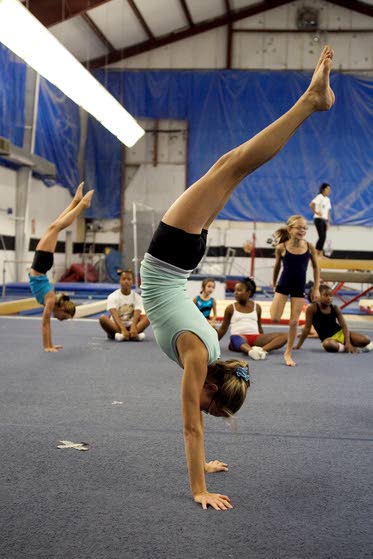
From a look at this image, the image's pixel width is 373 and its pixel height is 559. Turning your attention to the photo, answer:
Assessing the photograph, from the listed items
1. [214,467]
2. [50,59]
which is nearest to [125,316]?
[50,59]

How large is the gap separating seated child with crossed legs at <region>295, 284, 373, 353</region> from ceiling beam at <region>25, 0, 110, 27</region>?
25.1 ft

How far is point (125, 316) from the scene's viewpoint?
698cm

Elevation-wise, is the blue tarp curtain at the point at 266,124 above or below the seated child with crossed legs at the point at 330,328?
above

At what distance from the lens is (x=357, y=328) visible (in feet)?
27.5

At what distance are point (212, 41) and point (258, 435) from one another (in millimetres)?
15202

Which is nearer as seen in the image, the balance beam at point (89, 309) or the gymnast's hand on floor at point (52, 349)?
the gymnast's hand on floor at point (52, 349)

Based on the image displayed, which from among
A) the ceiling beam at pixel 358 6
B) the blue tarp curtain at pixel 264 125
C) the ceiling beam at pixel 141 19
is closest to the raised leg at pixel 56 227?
the ceiling beam at pixel 141 19

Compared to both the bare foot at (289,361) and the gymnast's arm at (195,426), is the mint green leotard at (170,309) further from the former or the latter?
the bare foot at (289,361)

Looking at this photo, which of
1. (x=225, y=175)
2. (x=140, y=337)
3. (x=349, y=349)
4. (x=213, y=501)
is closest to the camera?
(x=213, y=501)

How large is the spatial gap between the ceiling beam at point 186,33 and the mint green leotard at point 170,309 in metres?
15.0

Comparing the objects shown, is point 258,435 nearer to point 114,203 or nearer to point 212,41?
point 114,203

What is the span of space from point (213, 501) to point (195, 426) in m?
0.29

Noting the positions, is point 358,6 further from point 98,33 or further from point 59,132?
point 59,132

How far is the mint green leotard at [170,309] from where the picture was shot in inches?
90.9
